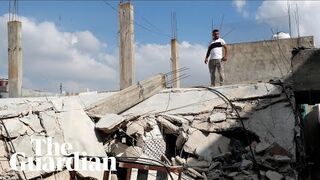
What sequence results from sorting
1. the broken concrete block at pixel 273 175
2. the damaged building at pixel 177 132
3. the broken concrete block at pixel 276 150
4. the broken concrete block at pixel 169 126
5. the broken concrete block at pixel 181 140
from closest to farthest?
1. the damaged building at pixel 177 132
2. the broken concrete block at pixel 273 175
3. the broken concrete block at pixel 276 150
4. the broken concrete block at pixel 181 140
5. the broken concrete block at pixel 169 126

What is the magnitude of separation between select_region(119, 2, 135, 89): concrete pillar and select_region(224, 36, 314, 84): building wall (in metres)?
4.50

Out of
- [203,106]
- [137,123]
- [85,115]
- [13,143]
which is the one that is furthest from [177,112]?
[13,143]

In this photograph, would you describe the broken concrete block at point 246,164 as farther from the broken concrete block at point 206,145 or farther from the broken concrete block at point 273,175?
the broken concrete block at point 206,145

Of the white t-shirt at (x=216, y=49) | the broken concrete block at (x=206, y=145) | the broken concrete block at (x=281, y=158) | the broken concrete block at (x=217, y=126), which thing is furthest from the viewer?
the white t-shirt at (x=216, y=49)

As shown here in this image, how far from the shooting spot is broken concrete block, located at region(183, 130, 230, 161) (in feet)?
25.9

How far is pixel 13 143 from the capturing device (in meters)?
7.06

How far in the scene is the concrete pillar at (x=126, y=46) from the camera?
13.6 meters

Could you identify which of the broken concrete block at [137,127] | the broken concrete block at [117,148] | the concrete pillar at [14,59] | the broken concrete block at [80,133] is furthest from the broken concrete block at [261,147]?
the concrete pillar at [14,59]

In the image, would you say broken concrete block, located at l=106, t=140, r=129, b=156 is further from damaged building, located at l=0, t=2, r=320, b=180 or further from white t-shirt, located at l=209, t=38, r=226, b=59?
white t-shirt, located at l=209, t=38, r=226, b=59

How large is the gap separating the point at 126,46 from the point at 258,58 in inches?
229

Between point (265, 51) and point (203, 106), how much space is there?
29.1 feet

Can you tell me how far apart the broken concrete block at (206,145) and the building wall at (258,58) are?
337 inches

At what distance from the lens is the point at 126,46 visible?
13.8m

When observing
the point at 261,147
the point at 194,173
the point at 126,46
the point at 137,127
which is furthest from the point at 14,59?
the point at 261,147
